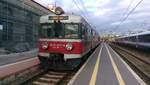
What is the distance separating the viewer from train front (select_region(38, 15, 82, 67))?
14.8m

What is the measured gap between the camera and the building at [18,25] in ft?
95.8

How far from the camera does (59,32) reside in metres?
15.2

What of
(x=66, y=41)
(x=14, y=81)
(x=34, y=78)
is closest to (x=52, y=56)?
(x=66, y=41)

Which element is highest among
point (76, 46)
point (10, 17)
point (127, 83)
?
point (10, 17)

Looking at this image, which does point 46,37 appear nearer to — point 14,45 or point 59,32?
point 59,32

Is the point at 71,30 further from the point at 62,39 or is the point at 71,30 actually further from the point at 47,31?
the point at 47,31

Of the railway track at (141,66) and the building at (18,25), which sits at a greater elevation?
the building at (18,25)

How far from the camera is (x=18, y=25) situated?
32.4 meters

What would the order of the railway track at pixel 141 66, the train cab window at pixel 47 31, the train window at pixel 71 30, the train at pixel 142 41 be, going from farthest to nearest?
the train at pixel 142 41, the train cab window at pixel 47 31, the train window at pixel 71 30, the railway track at pixel 141 66

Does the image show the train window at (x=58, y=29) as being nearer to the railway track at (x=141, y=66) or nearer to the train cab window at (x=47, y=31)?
the train cab window at (x=47, y=31)

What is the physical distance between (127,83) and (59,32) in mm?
5103

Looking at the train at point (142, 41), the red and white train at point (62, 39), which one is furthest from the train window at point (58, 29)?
the train at point (142, 41)

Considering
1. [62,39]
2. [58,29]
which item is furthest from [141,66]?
[58,29]

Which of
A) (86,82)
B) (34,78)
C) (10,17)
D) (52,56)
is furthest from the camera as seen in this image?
(10,17)
